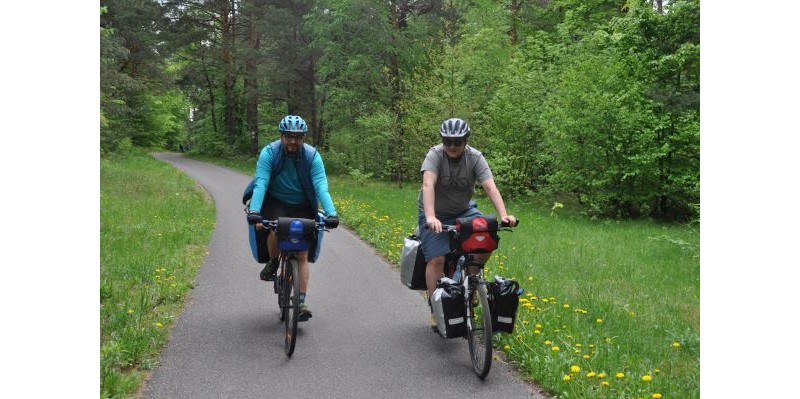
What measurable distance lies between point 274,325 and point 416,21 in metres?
23.5

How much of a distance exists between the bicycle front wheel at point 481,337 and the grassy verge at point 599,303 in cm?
35

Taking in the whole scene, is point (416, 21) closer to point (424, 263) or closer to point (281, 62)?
point (281, 62)

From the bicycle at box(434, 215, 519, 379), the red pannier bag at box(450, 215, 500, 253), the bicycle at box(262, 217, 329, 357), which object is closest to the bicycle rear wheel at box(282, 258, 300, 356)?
the bicycle at box(262, 217, 329, 357)

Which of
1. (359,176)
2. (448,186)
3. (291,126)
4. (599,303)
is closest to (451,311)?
(448,186)

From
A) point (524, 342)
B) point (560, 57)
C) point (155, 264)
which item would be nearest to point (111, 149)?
point (560, 57)

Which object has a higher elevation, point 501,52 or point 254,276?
point 501,52

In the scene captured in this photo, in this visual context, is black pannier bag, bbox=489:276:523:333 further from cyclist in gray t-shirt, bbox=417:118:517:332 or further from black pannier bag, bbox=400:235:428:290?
black pannier bag, bbox=400:235:428:290

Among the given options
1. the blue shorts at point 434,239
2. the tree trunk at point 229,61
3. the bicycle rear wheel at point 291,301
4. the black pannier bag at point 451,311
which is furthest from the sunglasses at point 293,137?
the tree trunk at point 229,61

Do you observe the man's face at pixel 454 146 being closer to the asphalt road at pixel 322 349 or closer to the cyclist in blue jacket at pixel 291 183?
the cyclist in blue jacket at pixel 291 183

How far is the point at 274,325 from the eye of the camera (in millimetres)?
6156

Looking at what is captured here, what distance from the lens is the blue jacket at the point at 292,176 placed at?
582 cm
